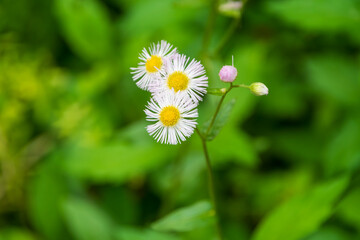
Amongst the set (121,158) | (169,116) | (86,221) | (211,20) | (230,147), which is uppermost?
(211,20)

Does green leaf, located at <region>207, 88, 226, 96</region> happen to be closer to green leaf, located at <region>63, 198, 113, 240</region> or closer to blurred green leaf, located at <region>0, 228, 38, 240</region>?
green leaf, located at <region>63, 198, 113, 240</region>

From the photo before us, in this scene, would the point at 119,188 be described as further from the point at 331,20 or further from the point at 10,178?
the point at 331,20

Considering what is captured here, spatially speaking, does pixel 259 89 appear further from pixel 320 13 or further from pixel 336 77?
pixel 336 77

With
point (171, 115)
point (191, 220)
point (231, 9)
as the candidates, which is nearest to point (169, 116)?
point (171, 115)

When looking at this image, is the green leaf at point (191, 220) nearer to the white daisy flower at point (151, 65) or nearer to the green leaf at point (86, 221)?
the white daisy flower at point (151, 65)

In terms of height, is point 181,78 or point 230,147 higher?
point 230,147

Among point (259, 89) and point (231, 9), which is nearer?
Result: point (259, 89)

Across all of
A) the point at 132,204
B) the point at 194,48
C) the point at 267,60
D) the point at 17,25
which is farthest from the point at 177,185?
the point at 17,25
